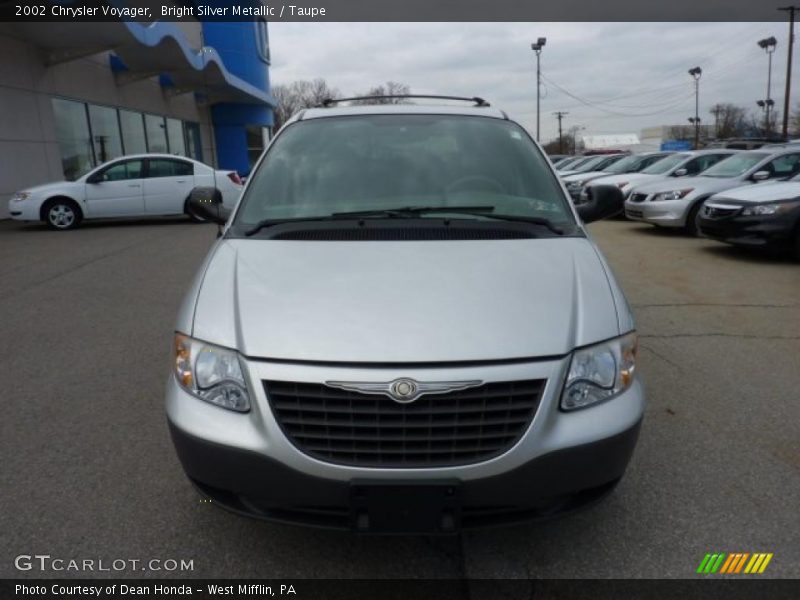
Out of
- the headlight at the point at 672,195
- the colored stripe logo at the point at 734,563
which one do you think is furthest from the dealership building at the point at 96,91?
the colored stripe logo at the point at 734,563

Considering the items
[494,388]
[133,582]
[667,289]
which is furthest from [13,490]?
[667,289]

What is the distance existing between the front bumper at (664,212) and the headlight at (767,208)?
261 cm

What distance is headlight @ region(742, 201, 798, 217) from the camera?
8133 mm

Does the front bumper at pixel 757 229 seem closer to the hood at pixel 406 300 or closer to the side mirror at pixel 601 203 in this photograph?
the side mirror at pixel 601 203

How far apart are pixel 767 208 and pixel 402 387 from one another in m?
8.03

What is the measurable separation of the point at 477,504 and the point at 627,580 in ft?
2.45

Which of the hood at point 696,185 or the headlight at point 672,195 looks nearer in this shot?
the hood at point 696,185

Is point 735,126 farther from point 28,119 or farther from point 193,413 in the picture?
point 193,413

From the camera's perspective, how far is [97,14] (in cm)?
1383

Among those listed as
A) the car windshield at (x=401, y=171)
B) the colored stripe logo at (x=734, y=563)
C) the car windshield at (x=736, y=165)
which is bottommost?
the colored stripe logo at (x=734, y=563)

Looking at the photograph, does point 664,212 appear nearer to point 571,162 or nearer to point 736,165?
point 736,165

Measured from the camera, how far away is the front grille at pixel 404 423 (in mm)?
2088

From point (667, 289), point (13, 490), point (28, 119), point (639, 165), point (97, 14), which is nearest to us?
point (13, 490)

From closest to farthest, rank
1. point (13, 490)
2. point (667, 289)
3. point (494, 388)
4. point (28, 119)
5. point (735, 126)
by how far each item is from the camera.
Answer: point (494, 388) → point (13, 490) → point (667, 289) → point (28, 119) → point (735, 126)
